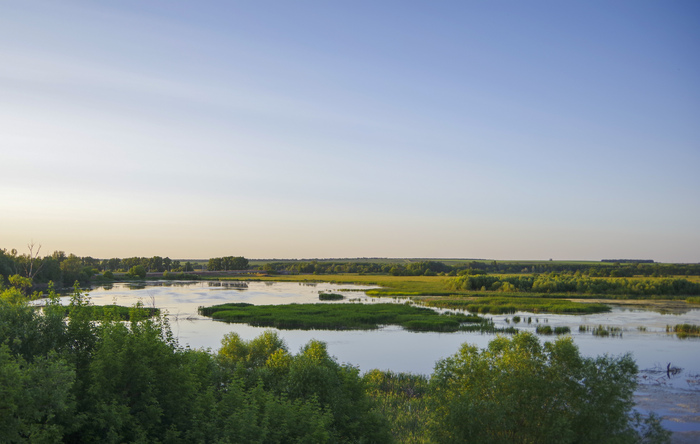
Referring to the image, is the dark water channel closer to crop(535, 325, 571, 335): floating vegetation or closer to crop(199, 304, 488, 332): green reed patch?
crop(535, 325, 571, 335): floating vegetation

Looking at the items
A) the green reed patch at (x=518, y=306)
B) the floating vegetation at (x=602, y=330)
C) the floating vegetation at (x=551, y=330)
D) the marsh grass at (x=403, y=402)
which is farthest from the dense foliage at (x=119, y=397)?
the green reed patch at (x=518, y=306)

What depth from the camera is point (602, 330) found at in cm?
4294

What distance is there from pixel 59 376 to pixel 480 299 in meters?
65.3

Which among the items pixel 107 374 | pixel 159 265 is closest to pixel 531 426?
pixel 107 374

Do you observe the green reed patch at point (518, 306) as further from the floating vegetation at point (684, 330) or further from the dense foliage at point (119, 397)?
the dense foliage at point (119, 397)

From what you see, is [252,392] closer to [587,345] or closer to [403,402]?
[403,402]

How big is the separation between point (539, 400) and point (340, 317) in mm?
37083

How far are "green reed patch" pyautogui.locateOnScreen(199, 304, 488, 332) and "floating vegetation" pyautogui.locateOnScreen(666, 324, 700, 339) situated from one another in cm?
1535

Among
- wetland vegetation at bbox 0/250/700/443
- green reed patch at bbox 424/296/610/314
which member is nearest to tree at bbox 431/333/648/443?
wetland vegetation at bbox 0/250/700/443

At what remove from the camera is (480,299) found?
70625 millimetres

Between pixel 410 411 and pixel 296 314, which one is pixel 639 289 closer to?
pixel 296 314

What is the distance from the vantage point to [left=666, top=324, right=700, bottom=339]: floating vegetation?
41.4 m

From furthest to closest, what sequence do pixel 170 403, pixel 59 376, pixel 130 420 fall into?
pixel 170 403 < pixel 130 420 < pixel 59 376

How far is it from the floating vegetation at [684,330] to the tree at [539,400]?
3260 cm
